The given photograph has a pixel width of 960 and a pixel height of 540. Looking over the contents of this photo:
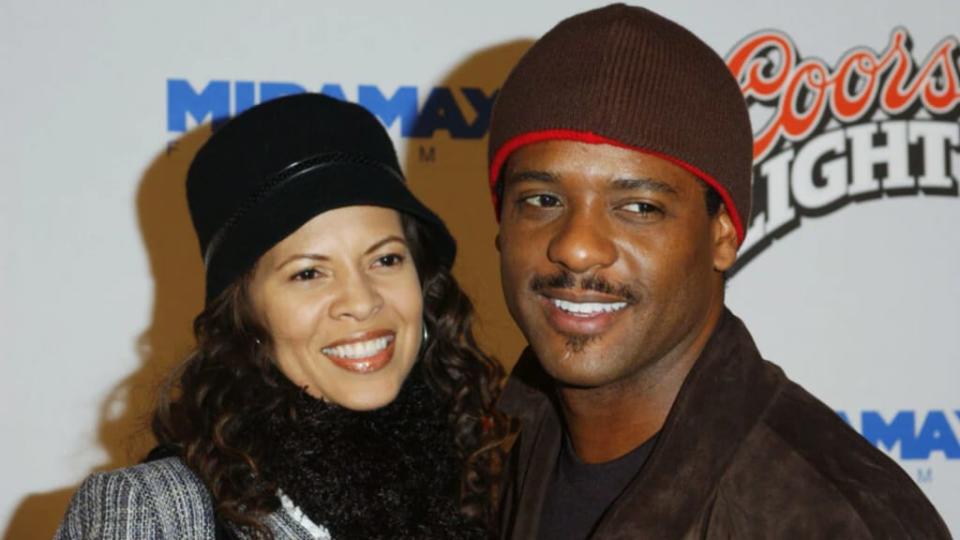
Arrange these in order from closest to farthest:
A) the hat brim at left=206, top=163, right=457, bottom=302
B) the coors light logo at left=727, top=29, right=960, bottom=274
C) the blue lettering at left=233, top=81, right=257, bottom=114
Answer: the hat brim at left=206, top=163, right=457, bottom=302
the blue lettering at left=233, top=81, right=257, bottom=114
the coors light logo at left=727, top=29, right=960, bottom=274

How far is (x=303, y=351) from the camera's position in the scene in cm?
210

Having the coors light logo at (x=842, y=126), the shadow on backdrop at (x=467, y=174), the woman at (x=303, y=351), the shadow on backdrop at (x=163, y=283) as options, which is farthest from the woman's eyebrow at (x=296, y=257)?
the coors light logo at (x=842, y=126)

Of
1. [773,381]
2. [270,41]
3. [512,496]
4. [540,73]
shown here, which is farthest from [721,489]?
[270,41]

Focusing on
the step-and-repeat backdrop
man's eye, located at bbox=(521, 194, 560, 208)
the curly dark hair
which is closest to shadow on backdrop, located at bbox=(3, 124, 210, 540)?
the step-and-repeat backdrop

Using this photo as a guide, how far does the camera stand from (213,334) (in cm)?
212

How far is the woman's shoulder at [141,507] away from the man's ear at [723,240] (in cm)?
86

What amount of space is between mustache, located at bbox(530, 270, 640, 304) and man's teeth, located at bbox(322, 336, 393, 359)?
378 mm

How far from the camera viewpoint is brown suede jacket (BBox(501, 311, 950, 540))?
168 centimetres

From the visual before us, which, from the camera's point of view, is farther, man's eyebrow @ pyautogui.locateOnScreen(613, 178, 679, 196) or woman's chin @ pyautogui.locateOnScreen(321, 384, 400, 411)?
woman's chin @ pyautogui.locateOnScreen(321, 384, 400, 411)

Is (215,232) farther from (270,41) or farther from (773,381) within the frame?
(270,41)

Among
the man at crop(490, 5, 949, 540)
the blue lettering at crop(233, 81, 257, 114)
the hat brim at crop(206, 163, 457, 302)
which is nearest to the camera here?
the man at crop(490, 5, 949, 540)

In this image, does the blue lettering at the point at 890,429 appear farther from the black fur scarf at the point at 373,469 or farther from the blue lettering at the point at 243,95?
the blue lettering at the point at 243,95

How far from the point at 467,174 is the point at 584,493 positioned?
1421 millimetres

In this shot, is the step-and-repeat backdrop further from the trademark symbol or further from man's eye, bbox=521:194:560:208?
man's eye, bbox=521:194:560:208
